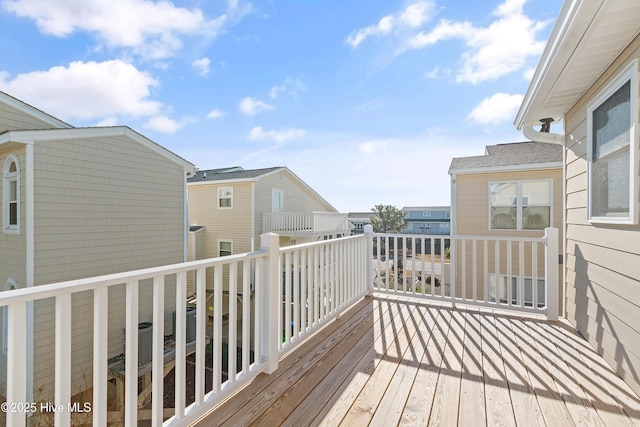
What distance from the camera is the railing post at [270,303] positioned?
206 centimetres

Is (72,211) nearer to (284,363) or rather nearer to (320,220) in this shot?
(284,363)

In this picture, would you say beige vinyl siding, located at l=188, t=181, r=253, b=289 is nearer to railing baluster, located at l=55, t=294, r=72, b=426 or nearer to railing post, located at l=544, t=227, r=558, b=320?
railing post, located at l=544, t=227, r=558, b=320

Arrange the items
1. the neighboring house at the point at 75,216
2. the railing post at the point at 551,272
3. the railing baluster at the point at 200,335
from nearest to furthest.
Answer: the railing baluster at the point at 200,335 → the railing post at the point at 551,272 → the neighboring house at the point at 75,216

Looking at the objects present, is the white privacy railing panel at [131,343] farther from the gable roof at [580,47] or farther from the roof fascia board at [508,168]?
the roof fascia board at [508,168]

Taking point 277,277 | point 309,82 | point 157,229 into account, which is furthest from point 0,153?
point 277,277

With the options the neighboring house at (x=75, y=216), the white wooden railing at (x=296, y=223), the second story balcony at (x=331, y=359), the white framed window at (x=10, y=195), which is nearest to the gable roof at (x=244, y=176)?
the white wooden railing at (x=296, y=223)

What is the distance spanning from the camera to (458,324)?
296cm

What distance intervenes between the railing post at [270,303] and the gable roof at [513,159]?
7154 millimetres

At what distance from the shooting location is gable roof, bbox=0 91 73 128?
6.40 meters

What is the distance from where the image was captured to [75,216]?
6.28 meters

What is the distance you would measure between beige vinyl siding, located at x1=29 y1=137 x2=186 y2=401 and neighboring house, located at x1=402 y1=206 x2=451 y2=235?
19764 millimetres

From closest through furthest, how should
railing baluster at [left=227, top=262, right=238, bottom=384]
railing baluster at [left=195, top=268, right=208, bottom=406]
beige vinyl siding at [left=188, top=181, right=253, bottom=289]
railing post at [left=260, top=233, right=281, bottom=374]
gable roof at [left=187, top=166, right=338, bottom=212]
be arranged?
railing baluster at [left=195, top=268, right=208, bottom=406], railing baluster at [left=227, top=262, right=238, bottom=384], railing post at [left=260, top=233, right=281, bottom=374], gable roof at [left=187, top=166, right=338, bottom=212], beige vinyl siding at [left=188, top=181, right=253, bottom=289]

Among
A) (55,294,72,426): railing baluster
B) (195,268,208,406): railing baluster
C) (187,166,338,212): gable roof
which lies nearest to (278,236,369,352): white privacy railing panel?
(195,268,208,406): railing baluster

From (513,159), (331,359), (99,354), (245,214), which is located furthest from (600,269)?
(245,214)
